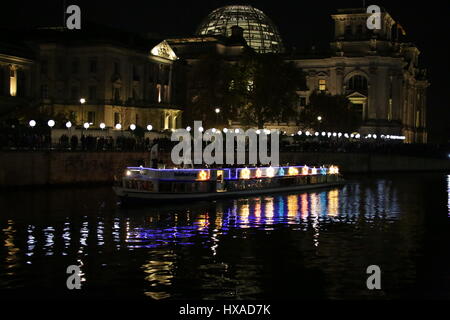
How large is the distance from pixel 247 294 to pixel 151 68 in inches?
4154

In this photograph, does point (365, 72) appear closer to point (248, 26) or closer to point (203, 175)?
point (248, 26)

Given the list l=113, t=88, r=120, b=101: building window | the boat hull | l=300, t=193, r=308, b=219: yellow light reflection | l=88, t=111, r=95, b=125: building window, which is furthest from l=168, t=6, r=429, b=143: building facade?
the boat hull

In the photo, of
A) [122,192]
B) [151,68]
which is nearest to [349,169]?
[151,68]

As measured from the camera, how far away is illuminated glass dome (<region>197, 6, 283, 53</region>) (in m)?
189

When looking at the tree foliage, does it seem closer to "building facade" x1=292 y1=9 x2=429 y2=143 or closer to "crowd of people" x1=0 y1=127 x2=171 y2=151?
"building facade" x1=292 y1=9 x2=429 y2=143

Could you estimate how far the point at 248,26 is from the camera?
627ft

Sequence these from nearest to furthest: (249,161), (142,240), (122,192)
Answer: (142,240), (122,192), (249,161)

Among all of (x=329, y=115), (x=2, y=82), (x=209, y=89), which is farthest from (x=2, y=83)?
(x=329, y=115)

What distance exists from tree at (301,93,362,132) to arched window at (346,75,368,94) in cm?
1901

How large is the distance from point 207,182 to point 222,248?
2628 centimetres
